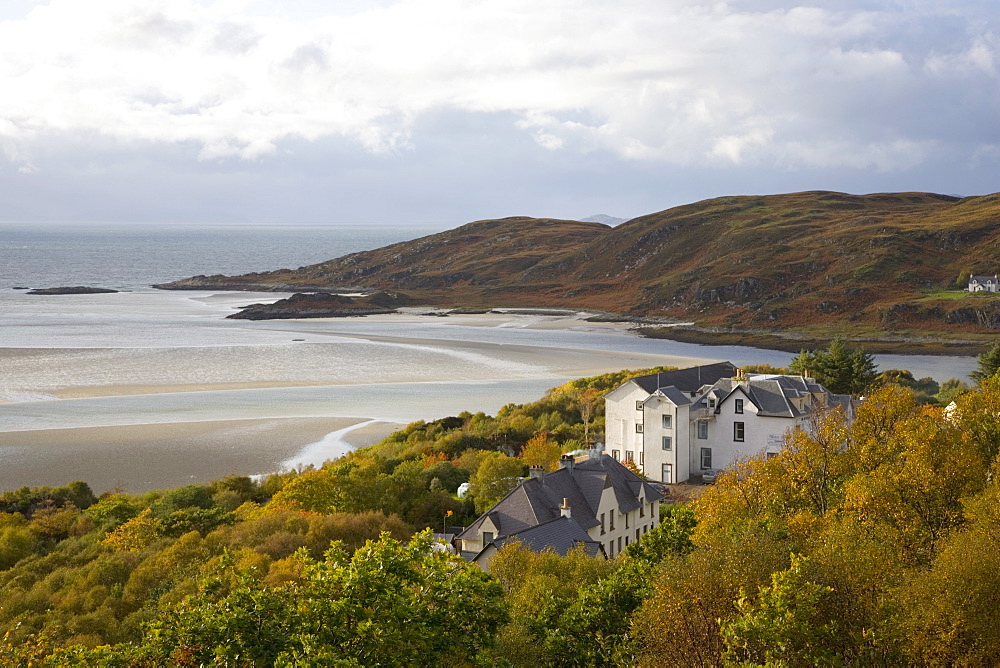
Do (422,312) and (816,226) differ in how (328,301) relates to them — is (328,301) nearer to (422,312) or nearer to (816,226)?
(422,312)

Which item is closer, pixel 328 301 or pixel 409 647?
pixel 409 647

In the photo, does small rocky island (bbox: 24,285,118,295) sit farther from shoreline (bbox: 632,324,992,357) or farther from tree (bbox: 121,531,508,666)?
tree (bbox: 121,531,508,666)

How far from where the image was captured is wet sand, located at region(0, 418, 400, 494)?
40.8m

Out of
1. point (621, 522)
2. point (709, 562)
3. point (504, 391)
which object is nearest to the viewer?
point (709, 562)

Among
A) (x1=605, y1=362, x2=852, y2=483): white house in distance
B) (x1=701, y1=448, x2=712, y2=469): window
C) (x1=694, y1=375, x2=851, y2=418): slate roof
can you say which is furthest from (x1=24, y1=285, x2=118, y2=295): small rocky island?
(x1=701, y1=448, x2=712, y2=469): window

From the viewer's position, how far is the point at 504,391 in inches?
2628

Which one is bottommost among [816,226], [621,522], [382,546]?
[621,522]

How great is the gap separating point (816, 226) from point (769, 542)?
156415 millimetres

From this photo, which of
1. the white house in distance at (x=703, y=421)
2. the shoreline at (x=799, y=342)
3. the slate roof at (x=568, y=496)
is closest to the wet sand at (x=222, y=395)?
the white house in distance at (x=703, y=421)

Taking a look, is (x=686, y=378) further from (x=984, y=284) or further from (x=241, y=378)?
(x=984, y=284)

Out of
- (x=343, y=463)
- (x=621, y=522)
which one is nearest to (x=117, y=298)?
(x=343, y=463)

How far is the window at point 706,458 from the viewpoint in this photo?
40844 millimetres

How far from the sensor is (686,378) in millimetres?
46031

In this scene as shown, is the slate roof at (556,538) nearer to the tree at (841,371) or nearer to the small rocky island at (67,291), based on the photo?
the tree at (841,371)
